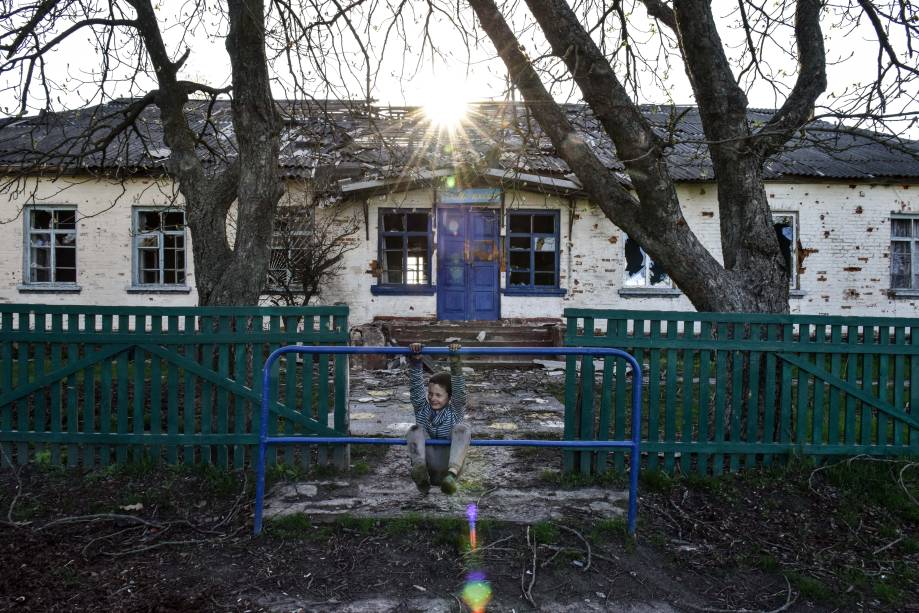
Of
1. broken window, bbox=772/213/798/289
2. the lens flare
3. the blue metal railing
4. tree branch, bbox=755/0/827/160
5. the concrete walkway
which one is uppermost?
tree branch, bbox=755/0/827/160

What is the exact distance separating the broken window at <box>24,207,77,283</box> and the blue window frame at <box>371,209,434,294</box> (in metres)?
6.70

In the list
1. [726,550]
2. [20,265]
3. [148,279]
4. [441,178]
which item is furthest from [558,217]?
[20,265]

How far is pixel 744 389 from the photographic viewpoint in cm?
492

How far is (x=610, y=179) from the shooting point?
16.9 ft

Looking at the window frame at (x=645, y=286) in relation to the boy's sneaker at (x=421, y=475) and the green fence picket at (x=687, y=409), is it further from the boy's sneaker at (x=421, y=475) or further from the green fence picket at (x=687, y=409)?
the boy's sneaker at (x=421, y=475)

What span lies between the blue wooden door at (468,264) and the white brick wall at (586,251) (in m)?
0.35

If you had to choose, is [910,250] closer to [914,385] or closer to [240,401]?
[914,385]

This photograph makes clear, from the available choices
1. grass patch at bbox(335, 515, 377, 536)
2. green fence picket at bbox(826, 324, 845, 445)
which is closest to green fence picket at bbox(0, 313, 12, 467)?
grass patch at bbox(335, 515, 377, 536)

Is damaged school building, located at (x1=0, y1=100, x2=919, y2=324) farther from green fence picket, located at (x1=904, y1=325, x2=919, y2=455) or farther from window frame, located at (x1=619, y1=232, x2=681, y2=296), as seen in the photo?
green fence picket, located at (x1=904, y1=325, x2=919, y2=455)

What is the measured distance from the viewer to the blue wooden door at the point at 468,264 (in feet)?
42.8

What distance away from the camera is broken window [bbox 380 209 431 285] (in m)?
13.1

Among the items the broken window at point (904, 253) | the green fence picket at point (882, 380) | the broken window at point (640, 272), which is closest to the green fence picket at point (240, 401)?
the green fence picket at point (882, 380)

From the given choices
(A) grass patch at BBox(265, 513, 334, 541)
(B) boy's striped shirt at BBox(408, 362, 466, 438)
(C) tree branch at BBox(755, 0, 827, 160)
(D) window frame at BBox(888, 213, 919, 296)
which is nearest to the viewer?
(A) grass patch at BBox(265, 513, 334, 541)

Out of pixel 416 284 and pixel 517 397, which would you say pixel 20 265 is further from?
pixel 517 397
